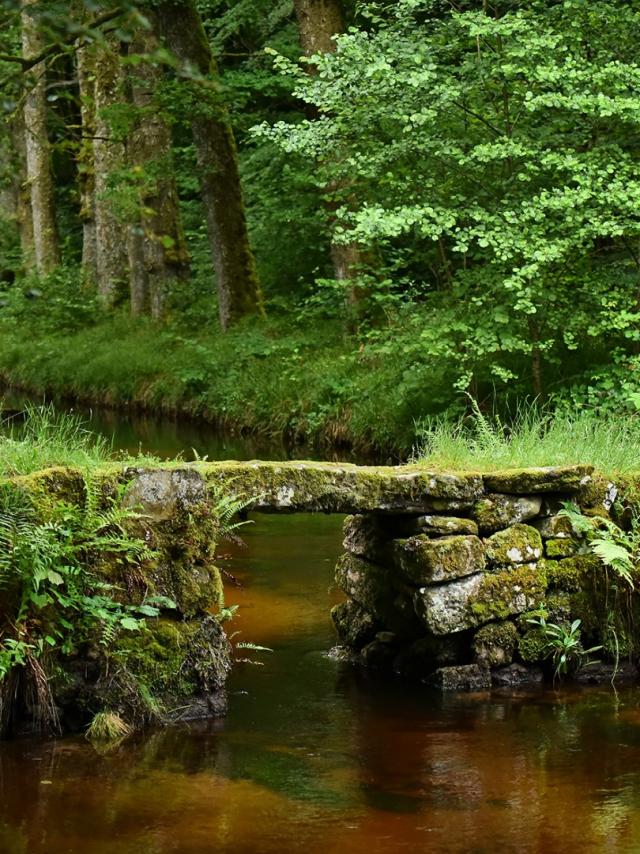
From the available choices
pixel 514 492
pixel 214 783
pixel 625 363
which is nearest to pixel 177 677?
pixel 214 783

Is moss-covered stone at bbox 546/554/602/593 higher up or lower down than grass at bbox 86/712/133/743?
higher up

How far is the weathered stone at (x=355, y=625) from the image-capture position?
25.4ft

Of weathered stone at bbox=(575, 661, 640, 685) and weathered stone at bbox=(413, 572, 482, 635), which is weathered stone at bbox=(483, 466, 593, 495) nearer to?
weathered stone at bbox=(413, 572, 482, 635)

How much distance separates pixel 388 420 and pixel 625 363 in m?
3.80

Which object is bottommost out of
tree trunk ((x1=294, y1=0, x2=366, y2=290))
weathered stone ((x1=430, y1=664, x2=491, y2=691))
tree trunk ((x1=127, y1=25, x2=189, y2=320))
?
weathered stone ((x1=430, y1=664, x2=491, y2=691))

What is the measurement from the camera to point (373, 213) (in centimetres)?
1038

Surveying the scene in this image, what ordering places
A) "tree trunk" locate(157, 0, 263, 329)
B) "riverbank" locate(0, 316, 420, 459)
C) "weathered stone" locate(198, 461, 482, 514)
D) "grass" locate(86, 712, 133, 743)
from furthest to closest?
1. "tree trunk" locate(157, 0, 263, 329)
2. "riverbank" locate(0, 316, 420, 459)
3. "weathered stone" locate(198, 461, 482, 514)
4. "grass" locate(86, 712, 133, 743)

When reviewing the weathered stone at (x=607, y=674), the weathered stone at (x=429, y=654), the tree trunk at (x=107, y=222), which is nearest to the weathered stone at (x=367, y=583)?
the weathered stone at (x=429, y=654)

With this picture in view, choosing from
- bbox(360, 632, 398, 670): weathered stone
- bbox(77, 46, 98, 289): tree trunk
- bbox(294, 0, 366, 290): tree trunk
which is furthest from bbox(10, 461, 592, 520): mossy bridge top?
bbox(77, 46, 98, 289): tree trunk

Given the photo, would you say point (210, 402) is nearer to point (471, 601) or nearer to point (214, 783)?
point (471, 601)

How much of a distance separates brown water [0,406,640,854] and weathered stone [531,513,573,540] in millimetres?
994

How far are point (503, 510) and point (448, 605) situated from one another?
71 cm

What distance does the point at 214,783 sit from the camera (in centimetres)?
548

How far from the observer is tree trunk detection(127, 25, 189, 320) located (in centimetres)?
1950
